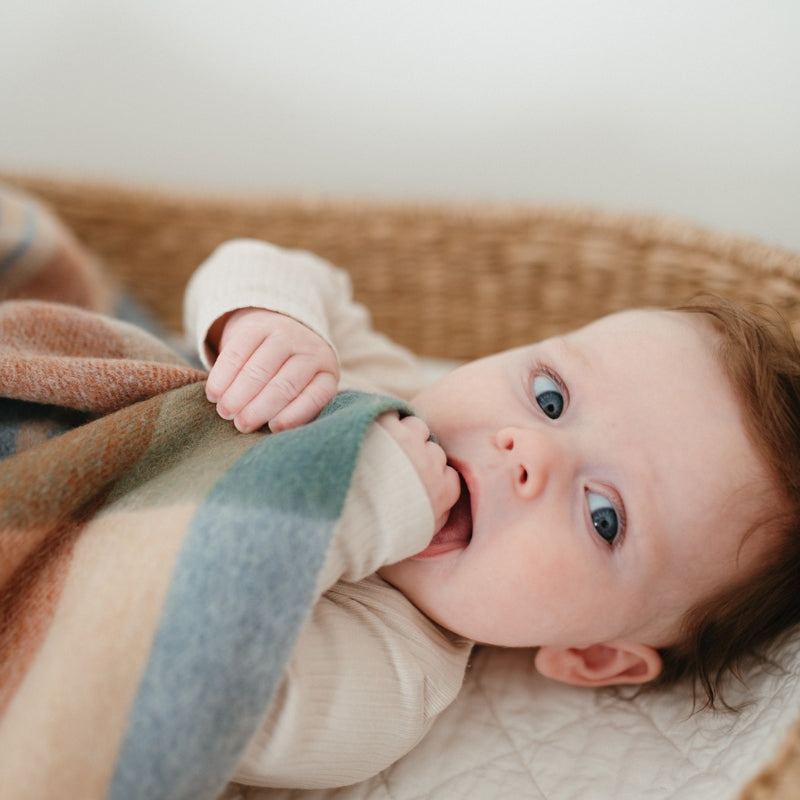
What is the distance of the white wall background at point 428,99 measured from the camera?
1.26 meters

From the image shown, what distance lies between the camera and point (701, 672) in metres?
0.80

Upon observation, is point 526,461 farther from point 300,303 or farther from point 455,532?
point 300,303

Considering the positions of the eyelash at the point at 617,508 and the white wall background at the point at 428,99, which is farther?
the white wall background at the point at 428,99

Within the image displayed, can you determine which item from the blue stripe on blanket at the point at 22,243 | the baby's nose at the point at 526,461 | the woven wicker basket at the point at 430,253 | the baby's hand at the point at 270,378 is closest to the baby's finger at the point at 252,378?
the baby's hand at the point at 270,378

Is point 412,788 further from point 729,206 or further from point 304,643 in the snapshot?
point 729,206

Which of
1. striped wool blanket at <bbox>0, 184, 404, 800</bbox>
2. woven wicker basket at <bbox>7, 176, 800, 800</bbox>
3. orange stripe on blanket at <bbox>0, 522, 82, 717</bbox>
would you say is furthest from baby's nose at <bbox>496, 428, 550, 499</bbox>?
woven wicker basket at <bbox>7, 176, 800, 800</bbox>

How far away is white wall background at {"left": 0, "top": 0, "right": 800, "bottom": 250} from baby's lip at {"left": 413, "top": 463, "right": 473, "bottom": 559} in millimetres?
773

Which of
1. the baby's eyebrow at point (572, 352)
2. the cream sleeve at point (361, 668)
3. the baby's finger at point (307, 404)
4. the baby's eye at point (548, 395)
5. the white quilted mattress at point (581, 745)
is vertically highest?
the baby's eyebrow at point (572, 352)

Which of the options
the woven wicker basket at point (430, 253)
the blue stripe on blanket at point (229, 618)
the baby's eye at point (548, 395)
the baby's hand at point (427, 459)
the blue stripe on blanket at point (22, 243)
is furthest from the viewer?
the woven wicker basket at point (430, 253)

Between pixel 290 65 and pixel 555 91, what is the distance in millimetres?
441

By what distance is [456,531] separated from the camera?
2.43 ft

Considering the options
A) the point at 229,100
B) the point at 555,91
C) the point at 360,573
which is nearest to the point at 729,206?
the point at 555,91

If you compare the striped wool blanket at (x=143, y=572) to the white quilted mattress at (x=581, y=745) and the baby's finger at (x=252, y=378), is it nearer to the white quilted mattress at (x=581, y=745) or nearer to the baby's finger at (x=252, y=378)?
the baby's finger at (x=252, y=378)

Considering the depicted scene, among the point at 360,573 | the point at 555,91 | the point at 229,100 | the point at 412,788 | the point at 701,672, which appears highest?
the point at 555,91
